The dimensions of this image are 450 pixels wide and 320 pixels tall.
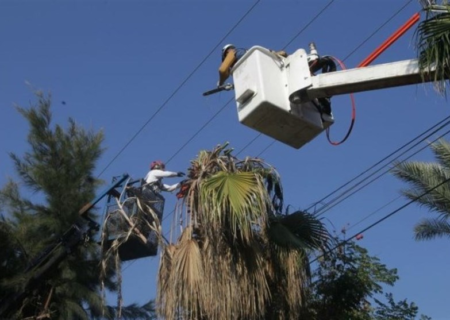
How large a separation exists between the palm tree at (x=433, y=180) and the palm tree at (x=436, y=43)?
8069 mm

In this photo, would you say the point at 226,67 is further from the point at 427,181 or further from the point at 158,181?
the point at 427,181

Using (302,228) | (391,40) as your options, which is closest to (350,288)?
(302,228)

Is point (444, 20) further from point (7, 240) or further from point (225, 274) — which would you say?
point (7, 240)

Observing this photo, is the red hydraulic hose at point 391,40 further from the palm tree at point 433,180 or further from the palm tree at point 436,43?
the palm tree at point 433,180

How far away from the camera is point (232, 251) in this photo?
972cm

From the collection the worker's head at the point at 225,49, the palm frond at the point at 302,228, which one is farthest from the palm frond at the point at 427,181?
the worker's head at the point at 225,49

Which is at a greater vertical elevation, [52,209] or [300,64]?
[52,209]

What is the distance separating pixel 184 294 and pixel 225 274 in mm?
575

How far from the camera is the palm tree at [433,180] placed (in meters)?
13.9

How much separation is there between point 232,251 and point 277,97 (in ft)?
13.7

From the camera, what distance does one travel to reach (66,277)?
15156 mm

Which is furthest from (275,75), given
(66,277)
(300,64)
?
(66,277)

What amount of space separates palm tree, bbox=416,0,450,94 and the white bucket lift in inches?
35.6

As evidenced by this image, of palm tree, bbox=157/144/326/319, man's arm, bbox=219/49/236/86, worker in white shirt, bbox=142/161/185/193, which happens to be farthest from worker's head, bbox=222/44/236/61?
worker in white shirt, bbox=142/161/185/193
